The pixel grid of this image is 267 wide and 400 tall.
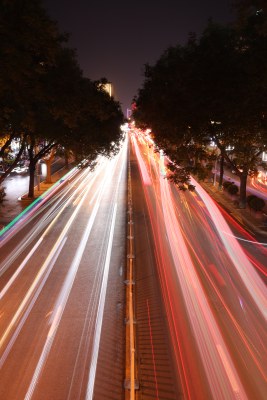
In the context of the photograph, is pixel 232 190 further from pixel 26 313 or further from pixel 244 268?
pixel 26 313

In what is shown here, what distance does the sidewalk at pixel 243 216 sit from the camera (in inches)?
776

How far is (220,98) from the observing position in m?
13.1

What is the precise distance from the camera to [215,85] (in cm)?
1325

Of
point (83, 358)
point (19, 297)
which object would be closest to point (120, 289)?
point (19, 297)

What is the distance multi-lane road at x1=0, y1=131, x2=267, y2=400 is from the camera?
7.46 metres

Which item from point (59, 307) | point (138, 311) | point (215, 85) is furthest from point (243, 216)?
point (59, 307)

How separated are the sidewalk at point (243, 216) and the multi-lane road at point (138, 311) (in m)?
1.20

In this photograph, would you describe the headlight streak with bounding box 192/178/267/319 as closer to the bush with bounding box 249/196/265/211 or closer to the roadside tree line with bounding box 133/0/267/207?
the bush with bounding box 249/196/265/211

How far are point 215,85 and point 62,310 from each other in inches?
351

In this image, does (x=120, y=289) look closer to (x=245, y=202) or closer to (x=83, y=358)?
(x=83, y=358)

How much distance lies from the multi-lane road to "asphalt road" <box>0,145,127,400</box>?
0.10 feet

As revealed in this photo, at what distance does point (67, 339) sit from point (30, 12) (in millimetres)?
7581

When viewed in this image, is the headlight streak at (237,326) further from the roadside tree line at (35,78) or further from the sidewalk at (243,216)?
the sidewalk at (243,216)

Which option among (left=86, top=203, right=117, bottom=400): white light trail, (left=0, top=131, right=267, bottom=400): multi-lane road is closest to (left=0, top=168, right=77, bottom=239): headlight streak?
(left=0, top=131, right=267, bottom=400): multi-lane road
